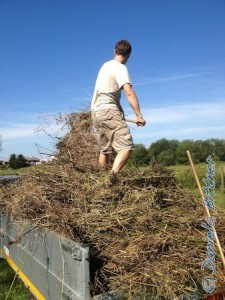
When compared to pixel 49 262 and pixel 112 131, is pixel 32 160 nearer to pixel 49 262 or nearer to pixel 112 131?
pixel 112 131

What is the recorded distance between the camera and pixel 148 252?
96.3 inches

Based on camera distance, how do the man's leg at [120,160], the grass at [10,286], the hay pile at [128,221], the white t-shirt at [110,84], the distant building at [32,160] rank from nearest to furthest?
the hay pile at [128,221], the grass at [10,286], the man's leg at [120,160], the white t-shirt at [110,84], the distant building at [32,160]

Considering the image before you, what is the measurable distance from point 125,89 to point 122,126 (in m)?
0.47

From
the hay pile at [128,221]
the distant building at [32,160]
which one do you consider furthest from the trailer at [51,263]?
the distant building at [32,160]

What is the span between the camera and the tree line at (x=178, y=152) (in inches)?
280

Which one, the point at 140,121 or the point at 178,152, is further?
the point at 178,152

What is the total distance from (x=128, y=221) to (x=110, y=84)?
2130mm

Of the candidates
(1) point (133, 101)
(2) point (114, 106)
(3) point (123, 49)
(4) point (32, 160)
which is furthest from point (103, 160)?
(3) point (123, 49)

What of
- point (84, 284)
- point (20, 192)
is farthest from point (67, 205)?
point (84, 284)

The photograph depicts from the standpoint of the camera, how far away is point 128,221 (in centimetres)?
284

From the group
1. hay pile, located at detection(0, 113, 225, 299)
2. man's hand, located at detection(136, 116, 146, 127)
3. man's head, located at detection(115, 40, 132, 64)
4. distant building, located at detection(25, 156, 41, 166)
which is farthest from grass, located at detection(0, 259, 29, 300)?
man's head, located at detection(115, 40, 132, 64)

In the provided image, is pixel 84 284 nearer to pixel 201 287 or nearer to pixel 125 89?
pixel 201 287

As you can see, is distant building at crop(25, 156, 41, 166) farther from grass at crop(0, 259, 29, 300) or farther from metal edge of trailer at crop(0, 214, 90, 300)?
grass at crop(0, 259, 29, 300)

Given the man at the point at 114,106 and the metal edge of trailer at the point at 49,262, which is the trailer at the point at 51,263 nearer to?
the metal edge of trailer at the point at 49,262
